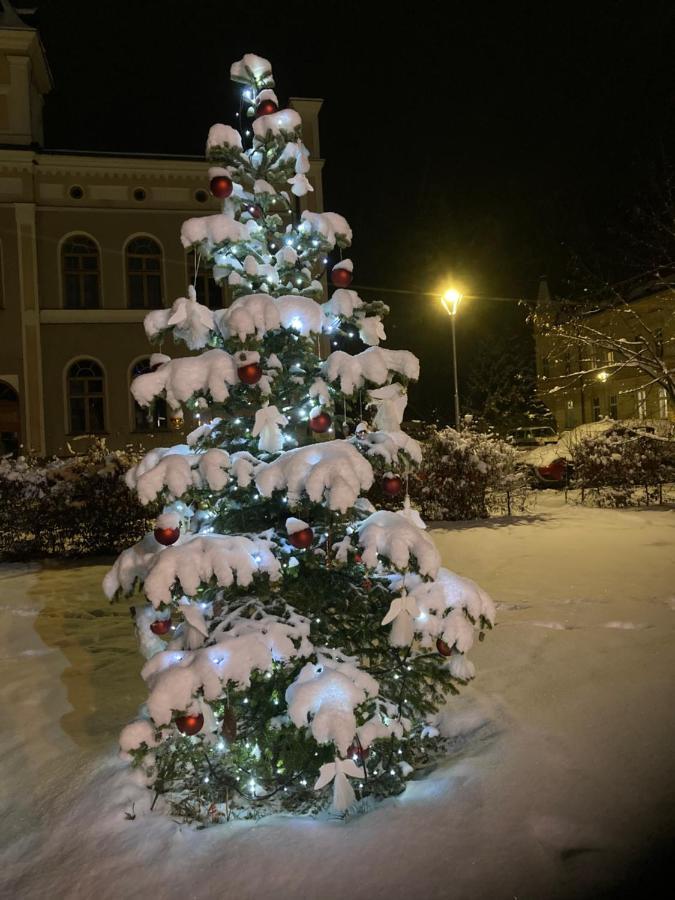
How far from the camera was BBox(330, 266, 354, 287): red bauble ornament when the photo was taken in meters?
4.07

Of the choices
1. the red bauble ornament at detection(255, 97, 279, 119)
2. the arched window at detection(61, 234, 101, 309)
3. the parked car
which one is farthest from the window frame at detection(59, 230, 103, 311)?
the red bauble ornament at detection(255, 97, 279, 119)

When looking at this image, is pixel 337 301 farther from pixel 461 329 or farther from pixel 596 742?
pixel 461 329

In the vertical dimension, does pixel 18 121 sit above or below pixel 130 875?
above

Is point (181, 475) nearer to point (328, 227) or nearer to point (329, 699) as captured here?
point (329, 699)

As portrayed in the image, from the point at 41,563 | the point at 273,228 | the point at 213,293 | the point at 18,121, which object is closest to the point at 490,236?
the point at 213,293

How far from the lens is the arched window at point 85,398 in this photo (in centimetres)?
2298

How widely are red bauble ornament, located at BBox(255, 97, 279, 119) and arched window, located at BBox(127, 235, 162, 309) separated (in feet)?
66.6

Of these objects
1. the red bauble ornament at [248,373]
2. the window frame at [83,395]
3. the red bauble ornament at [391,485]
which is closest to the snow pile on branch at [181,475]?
the red bauble ornament at [248,373]

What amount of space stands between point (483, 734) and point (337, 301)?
8.58 ft

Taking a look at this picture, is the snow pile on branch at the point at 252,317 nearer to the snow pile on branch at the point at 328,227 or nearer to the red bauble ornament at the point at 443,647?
the snow pile on branch at the point at 328,227

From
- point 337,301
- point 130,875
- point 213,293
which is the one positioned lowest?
point 130,875

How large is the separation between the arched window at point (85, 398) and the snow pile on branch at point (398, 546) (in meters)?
21.0

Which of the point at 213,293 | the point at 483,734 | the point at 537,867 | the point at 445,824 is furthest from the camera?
the point at 213,293

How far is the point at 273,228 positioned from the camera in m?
4.12
